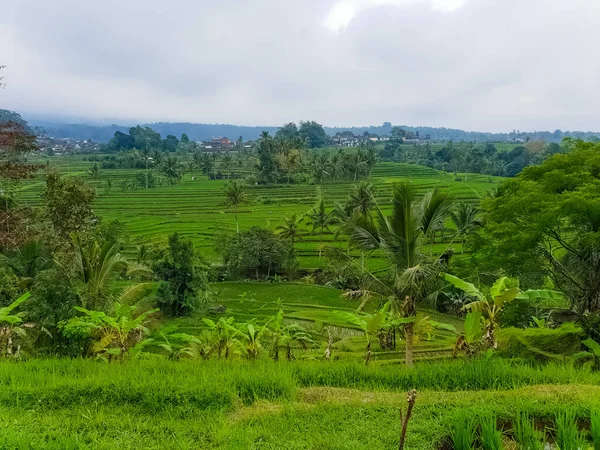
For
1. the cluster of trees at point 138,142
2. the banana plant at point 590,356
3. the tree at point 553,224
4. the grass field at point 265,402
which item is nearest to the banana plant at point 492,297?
the banana plant at point 590,356

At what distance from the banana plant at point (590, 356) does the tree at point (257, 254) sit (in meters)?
20.5

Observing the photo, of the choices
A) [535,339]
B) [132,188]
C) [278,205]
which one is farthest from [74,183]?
[132,188]

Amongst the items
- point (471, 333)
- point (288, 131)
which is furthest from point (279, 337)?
point (288, 131)

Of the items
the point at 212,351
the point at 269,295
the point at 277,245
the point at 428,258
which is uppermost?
the point at 428,258

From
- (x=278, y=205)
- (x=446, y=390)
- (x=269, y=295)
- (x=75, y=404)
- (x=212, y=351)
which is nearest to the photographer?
(x=75, y=404)

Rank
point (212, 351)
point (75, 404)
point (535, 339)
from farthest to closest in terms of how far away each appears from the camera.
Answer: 1. point (212, 351)
2. point (535, 339)
3. point (75, 404)

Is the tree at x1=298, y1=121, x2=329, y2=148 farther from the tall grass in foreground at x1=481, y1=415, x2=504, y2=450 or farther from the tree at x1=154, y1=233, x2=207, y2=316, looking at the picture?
the tall grass in foreground at x1=481, y1=415, x2=504, y2=450

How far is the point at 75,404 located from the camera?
4.01 metres

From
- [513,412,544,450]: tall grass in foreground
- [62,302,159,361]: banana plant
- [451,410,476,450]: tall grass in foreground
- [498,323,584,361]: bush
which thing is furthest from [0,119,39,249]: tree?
[513,412,544,450]: tall grass in foreground

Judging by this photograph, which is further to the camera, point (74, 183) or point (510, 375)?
point (74, 183)

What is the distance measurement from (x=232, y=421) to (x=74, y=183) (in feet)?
49.0

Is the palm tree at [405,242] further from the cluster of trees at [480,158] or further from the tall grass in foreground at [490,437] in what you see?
the cluster of trees at [480,158]

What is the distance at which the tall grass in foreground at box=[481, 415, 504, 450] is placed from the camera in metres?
3.10

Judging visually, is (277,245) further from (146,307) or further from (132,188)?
(132,188)
